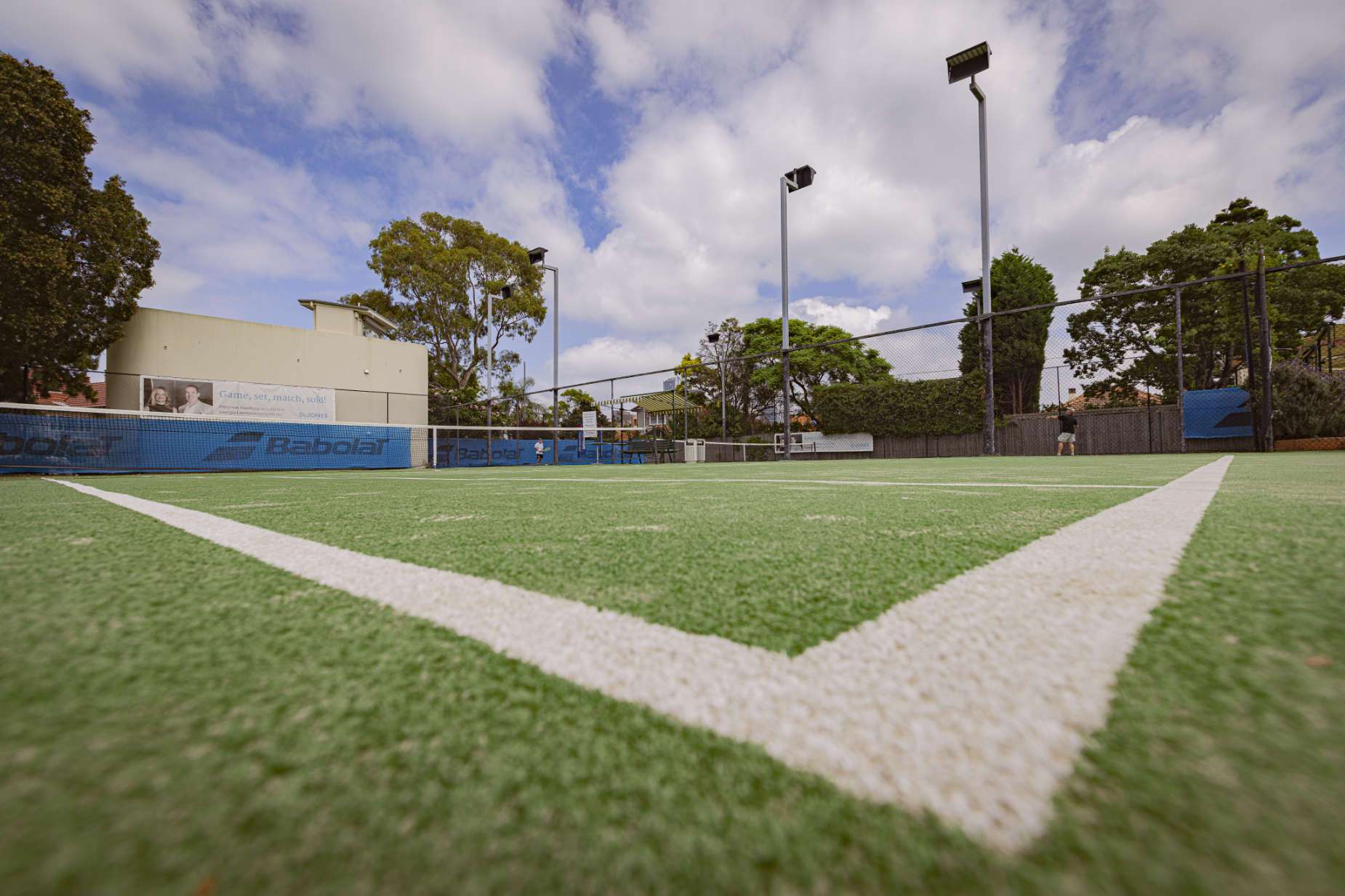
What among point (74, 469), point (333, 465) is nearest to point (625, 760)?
point (74, 469)

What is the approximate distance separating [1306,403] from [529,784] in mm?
13988

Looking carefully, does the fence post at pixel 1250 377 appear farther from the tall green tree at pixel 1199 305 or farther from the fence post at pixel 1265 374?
the tall green tree at pixel 1199 305

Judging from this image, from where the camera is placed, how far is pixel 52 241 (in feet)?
36.1

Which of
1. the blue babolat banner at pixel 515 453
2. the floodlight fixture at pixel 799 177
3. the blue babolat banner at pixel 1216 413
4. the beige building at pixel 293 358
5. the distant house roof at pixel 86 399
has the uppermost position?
the floodlight fixture at pixel 799 177

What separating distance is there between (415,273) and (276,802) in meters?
26.4

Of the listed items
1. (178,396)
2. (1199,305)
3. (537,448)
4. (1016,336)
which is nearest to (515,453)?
(537,448)

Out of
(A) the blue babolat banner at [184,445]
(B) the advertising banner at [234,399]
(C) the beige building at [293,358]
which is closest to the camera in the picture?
(A) the blue babolat banner at [184,445]

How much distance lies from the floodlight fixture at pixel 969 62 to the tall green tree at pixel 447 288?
16.8 m

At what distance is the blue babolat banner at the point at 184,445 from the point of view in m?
7.88

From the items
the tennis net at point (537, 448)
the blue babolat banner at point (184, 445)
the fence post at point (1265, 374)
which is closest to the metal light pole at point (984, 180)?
the fence post at point (1265, 374)

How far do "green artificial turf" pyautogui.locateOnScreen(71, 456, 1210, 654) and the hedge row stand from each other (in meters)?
16.3

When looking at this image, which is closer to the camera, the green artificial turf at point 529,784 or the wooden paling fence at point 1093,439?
the green artificial turf at point 529,784

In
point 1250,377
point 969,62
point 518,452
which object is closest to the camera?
point 1250,377

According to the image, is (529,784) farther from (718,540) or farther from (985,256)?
(985,256)
